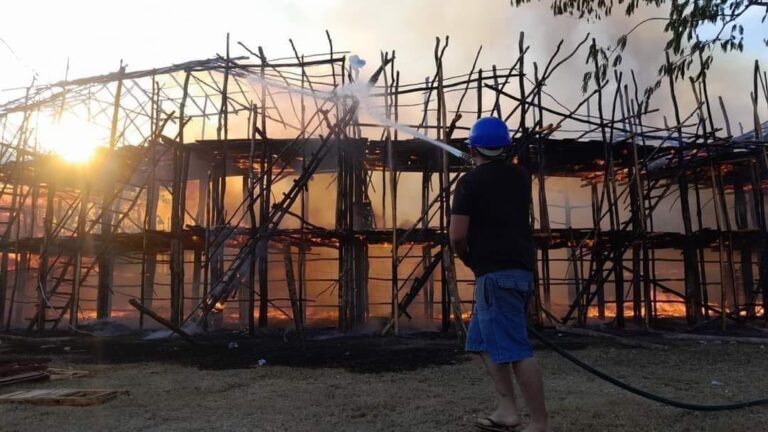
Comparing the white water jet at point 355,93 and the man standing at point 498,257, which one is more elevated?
the white water jet at point 355,93

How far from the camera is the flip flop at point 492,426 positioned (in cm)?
320

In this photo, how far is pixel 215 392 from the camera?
514 cm

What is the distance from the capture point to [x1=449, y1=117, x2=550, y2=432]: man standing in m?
3.13

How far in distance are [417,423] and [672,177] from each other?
44.0ft

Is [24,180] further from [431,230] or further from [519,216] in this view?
[519,216]

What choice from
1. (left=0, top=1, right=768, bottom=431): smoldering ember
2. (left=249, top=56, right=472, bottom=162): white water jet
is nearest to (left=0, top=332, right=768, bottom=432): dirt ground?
(left=0, top=1, right=768, bottom=431): smoldering ember

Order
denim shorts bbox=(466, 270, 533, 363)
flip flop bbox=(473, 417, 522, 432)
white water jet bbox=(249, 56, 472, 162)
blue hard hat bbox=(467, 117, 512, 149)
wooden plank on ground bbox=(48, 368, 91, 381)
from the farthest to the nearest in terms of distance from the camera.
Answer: white water jet bbox=(249, 56, 472, 162), wooden plank on ground bbox=(48, 368, 91, 381), blue hard hat bbox=(467, 117, 512, 149), flip flop bbox=(473, 417, 522, 432), denim shorts bbox=(466, 270, 533, 363)

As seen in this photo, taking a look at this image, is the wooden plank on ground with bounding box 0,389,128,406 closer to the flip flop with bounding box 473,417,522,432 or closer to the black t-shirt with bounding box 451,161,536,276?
the flip flop with bounding box 473,417,522,432

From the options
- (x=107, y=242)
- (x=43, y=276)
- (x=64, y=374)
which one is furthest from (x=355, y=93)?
(x=43, y=276)

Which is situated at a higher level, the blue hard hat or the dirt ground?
the blue hard hat

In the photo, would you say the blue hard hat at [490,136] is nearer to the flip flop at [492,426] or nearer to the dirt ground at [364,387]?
the flip flop at [492,426]

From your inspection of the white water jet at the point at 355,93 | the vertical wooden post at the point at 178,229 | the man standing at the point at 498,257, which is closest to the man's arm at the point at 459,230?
the man standing at the point at 498,257

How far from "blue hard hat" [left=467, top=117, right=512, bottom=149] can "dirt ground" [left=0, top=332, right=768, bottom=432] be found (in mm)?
1928

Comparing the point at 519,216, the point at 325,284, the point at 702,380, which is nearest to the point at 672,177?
the point at 702,380
